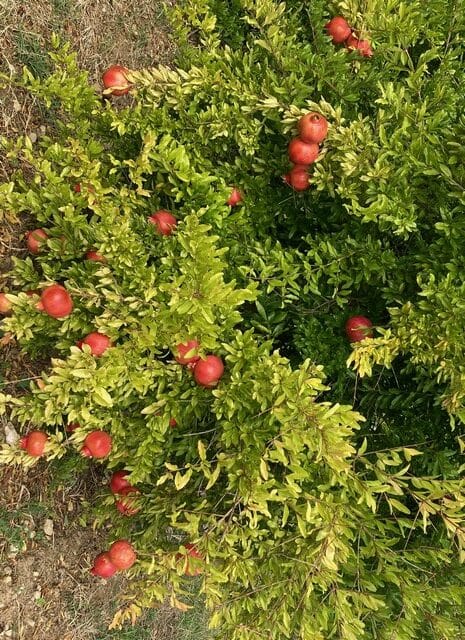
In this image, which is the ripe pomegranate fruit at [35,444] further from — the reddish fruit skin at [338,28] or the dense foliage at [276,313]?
the reddish fruit skin at [338,28]

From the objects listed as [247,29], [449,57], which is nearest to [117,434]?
[449,57]

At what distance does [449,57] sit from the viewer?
314cm

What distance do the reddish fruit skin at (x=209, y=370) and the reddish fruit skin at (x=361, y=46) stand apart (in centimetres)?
195

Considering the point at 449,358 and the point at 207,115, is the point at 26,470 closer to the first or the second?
the point at 207,115

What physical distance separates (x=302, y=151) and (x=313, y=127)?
0.55 feet

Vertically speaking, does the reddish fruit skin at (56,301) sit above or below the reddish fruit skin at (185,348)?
above

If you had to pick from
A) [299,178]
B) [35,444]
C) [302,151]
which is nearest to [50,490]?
[35,444]

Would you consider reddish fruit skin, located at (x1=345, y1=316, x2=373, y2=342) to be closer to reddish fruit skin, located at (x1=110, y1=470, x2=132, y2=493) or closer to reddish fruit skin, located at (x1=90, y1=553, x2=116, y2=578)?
reddish fruit skin, located at (x1=110, y1=470, x2=132, y2=493)

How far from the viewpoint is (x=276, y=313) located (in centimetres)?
334

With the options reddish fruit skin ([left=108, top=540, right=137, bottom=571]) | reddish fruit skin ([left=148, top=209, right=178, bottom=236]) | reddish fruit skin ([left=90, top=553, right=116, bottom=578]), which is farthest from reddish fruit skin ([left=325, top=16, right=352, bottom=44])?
reddish fruit skin ([left=90, top=553, right=116, bottom=578])

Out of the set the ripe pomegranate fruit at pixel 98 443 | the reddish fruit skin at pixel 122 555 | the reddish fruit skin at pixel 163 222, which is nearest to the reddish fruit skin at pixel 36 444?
the ripe pomegranate fruit at pixel 98 443

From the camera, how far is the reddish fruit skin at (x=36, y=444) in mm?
3160

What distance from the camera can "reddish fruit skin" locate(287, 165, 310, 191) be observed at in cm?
316

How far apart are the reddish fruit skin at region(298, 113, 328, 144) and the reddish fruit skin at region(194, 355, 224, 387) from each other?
1.13m
